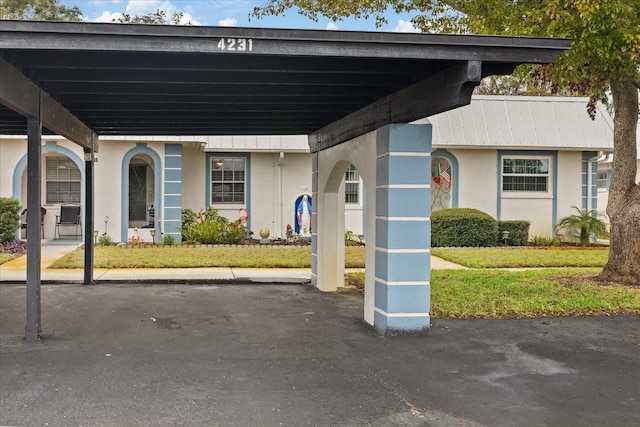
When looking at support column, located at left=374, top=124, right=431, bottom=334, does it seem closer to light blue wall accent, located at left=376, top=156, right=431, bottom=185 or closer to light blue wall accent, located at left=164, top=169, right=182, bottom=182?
light blue wall accent, located at left=376, top=156, right=431, bottom=185

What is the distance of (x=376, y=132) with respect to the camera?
7.99 meters

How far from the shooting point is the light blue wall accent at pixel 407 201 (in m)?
7.55

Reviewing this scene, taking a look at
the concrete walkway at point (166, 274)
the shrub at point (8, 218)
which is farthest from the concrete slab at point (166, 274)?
the shrub at point (8, 218)

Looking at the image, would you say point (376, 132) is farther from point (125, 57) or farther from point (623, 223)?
point (623, 223)

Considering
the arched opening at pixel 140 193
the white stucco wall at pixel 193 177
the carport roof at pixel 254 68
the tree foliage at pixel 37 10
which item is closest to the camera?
the carport roof at pixel 254 68

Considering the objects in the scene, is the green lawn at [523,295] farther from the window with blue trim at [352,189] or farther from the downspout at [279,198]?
the window with blue trim at [352,189]

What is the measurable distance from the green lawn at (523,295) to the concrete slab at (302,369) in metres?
0.49

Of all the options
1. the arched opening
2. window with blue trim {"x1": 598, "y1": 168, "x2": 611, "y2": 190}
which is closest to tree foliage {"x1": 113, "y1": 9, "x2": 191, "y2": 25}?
the arched opening

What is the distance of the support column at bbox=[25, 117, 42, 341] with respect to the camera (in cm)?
712

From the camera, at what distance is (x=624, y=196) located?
1196 cm

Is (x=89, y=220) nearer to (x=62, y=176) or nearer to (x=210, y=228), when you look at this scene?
(x=210, y=228)

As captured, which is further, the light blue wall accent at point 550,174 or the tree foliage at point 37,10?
the tree foliage at point 37,10

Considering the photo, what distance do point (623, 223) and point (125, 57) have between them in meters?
9.09

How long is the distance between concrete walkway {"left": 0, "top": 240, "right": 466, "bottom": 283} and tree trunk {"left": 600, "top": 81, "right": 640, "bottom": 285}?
3567 mm
